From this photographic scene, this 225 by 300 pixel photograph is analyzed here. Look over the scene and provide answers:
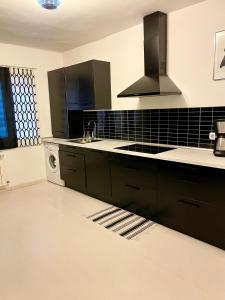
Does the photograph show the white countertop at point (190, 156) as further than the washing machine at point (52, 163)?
No

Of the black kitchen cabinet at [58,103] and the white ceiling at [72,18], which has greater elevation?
the white ceiling at [72,18]

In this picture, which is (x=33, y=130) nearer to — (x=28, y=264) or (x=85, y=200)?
(x=85, y=200)

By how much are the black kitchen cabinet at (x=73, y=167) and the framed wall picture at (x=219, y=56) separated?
83.5 inches

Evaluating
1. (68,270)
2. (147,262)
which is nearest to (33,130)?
(68,270)

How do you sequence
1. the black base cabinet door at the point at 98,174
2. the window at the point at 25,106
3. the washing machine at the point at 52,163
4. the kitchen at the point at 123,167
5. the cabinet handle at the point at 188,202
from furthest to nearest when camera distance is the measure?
the washing machine at the point at 52,163
the window at the point at 25,106
the black base cabinet door at the point at 98,174
the cabinet handle at the point at 188,202
the kitchen at the point at 123,167

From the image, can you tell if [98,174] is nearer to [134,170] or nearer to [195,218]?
[134,170]

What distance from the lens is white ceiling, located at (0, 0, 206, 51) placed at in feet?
8.09

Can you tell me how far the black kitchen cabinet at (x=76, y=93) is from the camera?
3576mm

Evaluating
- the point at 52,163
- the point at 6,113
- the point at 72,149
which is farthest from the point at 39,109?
the point at 72,149

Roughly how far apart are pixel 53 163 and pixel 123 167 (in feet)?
6.21

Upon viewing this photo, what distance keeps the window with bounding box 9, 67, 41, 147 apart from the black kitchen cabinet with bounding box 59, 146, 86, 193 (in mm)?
769

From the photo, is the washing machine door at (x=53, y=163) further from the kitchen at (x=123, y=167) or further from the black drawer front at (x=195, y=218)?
the black drawer front at (x=195, y=218)

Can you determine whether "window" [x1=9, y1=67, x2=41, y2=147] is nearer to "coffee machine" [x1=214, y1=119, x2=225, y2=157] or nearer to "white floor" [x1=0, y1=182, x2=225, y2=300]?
"white floor" [x1=0, y1=182, x2=225, y2=300]

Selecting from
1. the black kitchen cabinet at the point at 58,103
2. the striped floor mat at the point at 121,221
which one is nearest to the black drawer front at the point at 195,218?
the striped floor mat at the point at 121,221
